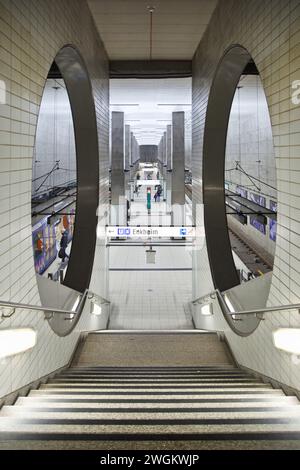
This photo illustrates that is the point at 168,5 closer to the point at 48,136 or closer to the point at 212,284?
the point at 212,284

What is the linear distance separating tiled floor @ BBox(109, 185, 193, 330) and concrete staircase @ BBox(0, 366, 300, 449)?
6.17 m

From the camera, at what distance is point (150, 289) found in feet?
42.0

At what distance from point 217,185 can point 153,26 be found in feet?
10.1

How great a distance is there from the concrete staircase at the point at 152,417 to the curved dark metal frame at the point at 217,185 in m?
4.04

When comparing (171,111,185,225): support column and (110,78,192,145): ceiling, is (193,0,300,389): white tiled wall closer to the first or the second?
(110,78,192,145): ceiling

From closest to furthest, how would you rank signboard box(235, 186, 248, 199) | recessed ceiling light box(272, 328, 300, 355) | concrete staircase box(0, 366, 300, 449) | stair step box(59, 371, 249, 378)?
1. concrete staircase box(0, 366, 300, 449)
2. recessed ceiling light box(272, 328, 300, 355)
3. stair step box(59, 371, 249, 378)
4. signboard box(235, 186, 248, 199)

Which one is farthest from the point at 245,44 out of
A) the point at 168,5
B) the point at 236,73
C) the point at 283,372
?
the point at 283,372

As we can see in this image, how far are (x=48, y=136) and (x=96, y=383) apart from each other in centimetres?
848

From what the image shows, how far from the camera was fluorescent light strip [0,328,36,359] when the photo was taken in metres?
3.11

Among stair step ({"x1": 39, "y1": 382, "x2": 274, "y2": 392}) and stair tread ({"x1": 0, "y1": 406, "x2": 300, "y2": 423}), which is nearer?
stair tread ({"x1": 0, "y1": 406, "x2": 300, "y2": 423})

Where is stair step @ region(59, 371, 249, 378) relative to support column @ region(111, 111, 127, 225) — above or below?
below

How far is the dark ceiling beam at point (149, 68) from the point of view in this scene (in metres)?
10.2

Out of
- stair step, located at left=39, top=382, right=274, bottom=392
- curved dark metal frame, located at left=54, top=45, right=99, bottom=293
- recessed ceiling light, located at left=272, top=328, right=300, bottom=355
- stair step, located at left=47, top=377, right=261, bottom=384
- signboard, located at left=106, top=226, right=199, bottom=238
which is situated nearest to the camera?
recessed ceiling light, located at left=272, top=328, right=300, bottom=355

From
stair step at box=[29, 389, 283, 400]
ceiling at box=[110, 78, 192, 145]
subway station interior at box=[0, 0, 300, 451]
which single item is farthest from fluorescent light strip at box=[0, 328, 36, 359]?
ceiling at box=[110, 78, 192, 145]
